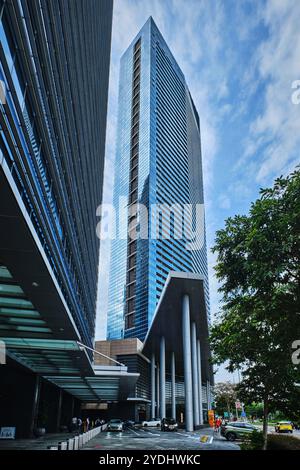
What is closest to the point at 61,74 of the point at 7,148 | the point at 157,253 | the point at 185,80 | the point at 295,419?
the point at 7,148

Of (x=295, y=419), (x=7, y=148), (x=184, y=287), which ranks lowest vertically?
(x=295, y=419)

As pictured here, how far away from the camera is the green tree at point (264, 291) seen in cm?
1202

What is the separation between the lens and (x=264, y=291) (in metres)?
12.6

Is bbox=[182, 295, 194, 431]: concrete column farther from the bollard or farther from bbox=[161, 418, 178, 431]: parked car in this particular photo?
the bollard

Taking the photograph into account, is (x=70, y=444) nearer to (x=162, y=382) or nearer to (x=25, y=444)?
(x=25, y=444)

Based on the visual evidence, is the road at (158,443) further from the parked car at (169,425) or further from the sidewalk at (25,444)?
the parked car at (169,425)

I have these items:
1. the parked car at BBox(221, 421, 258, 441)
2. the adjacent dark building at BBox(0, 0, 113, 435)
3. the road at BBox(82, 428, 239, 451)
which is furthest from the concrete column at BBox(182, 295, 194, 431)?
the adjacent dark building at BBox(0, 0, 113, 435)

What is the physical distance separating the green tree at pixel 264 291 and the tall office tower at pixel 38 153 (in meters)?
7.10

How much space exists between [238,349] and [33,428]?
22.2 m

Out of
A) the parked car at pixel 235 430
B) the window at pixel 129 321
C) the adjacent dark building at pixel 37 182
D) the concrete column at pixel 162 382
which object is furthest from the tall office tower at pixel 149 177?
the adjacent dark building at pixel 37 182

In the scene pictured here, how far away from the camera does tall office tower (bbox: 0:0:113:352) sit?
1024cm

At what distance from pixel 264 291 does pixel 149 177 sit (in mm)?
103221

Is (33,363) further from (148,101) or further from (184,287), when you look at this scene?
(148,101)
